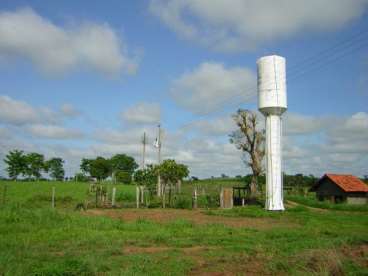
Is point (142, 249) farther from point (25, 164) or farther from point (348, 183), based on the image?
point (25, 164)

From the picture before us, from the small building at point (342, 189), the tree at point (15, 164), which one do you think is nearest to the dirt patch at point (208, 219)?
the small building at point (342, 189)

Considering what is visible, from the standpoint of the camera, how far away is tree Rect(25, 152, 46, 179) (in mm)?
87438

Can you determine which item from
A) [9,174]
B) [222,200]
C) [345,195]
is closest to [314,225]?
[222,200]

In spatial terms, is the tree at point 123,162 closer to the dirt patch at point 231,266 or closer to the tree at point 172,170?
the tree at point 172,170

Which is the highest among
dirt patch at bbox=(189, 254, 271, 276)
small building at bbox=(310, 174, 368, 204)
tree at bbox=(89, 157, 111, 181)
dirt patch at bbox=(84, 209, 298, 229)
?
tree at bbox=(89, 157, 111, 181)

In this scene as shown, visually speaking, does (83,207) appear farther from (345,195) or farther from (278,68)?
(345,195)

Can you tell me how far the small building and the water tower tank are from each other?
55.8ft

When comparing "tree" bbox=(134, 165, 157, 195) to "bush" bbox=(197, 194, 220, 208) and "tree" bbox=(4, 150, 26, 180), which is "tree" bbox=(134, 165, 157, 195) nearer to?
"bush" bbox=(197, 194, 220, 208)

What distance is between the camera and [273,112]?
30.6m

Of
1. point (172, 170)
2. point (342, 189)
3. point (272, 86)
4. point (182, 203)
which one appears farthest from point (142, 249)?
point (342, 189)

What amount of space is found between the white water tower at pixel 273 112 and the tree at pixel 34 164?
219ft

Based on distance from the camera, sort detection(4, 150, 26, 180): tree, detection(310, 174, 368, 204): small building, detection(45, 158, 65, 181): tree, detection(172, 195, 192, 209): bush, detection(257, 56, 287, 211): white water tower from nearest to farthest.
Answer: detection(257, 56, 287, 211): white water tower, detection(172, 195, 192, 209): bush, detection(310, 174, 368, 204): small building, detection(4, 150, 26, 180): tree, detection(45, 158, 65, 181): tree

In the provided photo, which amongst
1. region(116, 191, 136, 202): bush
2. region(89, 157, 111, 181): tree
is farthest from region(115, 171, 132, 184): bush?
region(116, 191, 136, 202): bush

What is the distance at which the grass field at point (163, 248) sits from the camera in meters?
9.68
